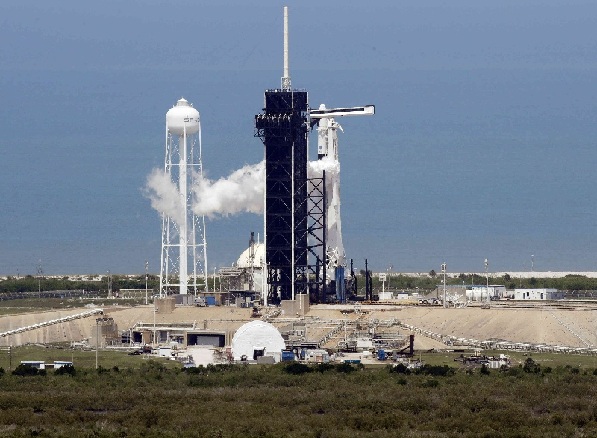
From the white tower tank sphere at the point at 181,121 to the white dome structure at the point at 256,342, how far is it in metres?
28.0

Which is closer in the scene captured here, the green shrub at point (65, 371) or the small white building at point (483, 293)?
the green shrub at point (65, 371)

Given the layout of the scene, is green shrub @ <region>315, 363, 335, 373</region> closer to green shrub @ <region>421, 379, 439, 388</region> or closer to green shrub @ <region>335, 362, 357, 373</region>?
green shrub @ <region>335, 362, 357, 373</region>

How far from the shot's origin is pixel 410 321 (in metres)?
117

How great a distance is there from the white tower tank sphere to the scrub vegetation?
34.9 metres

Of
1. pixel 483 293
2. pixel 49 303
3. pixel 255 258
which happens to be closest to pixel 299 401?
pixel 255 258

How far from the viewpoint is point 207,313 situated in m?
122

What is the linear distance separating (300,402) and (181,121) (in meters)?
51.4

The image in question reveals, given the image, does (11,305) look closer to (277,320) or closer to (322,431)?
(277,320)

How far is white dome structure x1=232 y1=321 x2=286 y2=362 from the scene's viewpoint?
10219 cm

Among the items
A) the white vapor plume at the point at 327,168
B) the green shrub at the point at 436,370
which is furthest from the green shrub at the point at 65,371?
the white vapor plume at the point at 327,168

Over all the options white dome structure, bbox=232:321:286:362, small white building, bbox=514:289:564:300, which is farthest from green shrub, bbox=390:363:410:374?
small white building, bbox=514:289:564:300

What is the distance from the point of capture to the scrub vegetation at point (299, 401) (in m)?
71.7

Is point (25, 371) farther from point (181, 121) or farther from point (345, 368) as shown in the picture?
point (181, 121)

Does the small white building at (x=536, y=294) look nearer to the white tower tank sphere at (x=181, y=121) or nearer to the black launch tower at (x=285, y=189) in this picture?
the black launch tower at (x=285, y=189)
